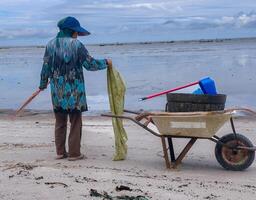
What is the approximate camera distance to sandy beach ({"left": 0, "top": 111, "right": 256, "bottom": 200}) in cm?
570

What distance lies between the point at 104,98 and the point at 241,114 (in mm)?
5190

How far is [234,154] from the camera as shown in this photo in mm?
7008

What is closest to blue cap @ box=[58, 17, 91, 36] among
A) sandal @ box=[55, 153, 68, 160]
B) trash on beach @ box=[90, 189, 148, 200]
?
sandal @ box=[55, 153, 68, 160]

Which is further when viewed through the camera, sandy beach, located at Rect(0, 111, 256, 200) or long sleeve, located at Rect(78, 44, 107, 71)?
long sleeve, located at Rect(78, 44, 107, 71)

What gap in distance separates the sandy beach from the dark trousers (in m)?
0.19

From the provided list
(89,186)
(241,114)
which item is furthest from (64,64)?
(241,114)

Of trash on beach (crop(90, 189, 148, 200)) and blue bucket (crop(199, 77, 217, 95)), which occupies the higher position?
blue bucket (crop(199, 77, 217, 95))

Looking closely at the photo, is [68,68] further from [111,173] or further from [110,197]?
[110,197]

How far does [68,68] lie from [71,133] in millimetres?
891

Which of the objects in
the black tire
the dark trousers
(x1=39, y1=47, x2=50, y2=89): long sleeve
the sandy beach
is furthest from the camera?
the dark trousers

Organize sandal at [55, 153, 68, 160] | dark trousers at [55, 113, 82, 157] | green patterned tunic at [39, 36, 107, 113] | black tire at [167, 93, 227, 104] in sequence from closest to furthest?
black tire at [167, 93, 227, 104], green patterned tunic at [39, 36, 107, 113], dark trousers at [55, 113, 82, 157], sandal at [55, 153, 68, 160]

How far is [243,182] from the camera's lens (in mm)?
6406

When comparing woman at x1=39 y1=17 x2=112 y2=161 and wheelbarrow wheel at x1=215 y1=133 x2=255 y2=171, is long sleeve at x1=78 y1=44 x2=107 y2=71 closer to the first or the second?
woman at x1=39 y1=17 x2=112 y2=161

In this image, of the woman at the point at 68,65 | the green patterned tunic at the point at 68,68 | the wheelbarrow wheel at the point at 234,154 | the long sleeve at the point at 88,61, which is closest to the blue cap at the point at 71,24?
the woman at the point at 68,65
